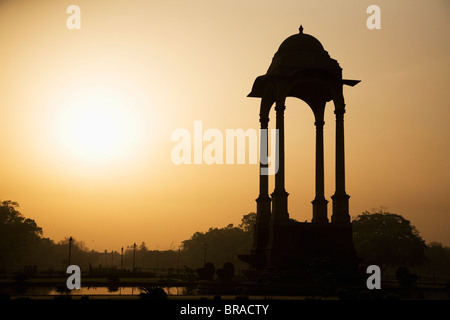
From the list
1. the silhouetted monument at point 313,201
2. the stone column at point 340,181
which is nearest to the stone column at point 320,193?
the silhouetted monument at point 313,201

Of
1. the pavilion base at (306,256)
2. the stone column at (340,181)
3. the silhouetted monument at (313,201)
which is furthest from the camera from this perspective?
the stone column at (340,181)

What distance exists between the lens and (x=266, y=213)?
4284 centimetres

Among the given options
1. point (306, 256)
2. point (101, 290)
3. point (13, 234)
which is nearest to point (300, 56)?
point (306, 256)

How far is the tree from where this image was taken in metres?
88.2

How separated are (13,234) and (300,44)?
65.3 m

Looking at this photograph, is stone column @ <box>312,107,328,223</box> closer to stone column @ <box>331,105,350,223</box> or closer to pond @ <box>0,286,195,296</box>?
stone column @ <box>331,105,350,223</box>

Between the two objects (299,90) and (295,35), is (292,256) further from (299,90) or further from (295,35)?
(295,35)

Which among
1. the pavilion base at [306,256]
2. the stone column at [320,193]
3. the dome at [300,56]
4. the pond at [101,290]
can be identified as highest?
the dome at [300,56]

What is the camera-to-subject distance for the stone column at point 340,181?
40469mm

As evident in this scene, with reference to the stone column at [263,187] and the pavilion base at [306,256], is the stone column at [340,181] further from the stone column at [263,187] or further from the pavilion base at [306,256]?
the stone column at [263,187]

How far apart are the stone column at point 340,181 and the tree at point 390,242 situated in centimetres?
4754

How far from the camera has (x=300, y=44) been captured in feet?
139
